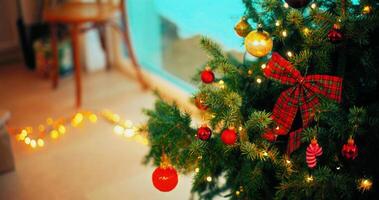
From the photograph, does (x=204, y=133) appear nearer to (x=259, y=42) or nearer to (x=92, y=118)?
(x=259, y=42)

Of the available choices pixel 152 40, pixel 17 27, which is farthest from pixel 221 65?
pixel 17 27

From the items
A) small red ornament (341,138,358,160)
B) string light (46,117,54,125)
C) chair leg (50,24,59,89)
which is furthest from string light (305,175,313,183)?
chair leg (50,24,59,89)

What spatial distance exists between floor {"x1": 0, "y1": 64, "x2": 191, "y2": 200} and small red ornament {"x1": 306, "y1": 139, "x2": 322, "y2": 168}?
0.84 m

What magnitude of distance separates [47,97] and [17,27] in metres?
0.66

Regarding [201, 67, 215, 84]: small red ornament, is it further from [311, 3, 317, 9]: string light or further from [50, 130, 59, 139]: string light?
[50, 130, 59, 139]: string light

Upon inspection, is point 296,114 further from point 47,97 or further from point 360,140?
point 47,97

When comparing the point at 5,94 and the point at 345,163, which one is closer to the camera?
the point at 345,163

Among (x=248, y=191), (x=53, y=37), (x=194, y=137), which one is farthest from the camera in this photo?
(x=53, y=37)

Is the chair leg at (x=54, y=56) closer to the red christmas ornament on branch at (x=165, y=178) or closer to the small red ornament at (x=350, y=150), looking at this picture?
the red christmas ornament on branch at (x=165, y=178)

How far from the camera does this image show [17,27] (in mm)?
3248

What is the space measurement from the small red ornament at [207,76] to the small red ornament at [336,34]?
435 millimetres

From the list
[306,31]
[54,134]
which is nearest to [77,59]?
[54,134]

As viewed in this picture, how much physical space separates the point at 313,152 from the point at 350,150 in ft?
0.33

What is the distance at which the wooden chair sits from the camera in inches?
104
